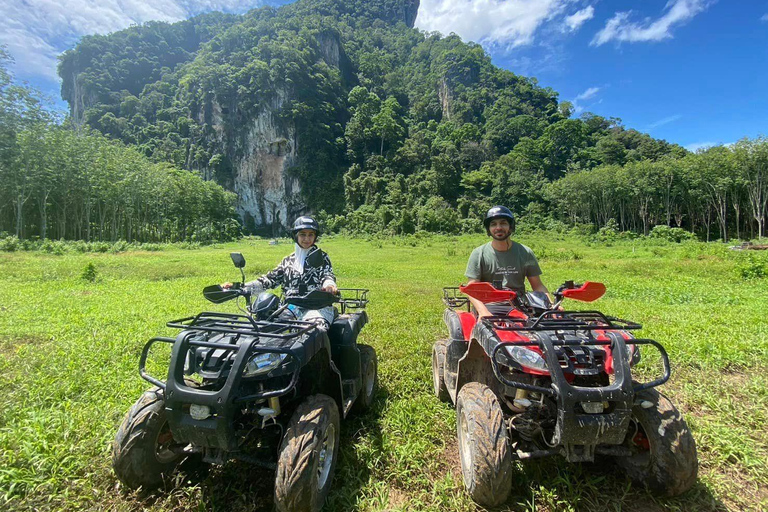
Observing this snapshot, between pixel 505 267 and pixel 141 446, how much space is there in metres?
3.26

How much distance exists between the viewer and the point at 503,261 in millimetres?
3580

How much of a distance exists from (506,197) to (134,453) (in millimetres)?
59825

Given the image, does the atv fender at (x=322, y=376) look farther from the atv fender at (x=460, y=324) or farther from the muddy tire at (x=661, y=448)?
the muddy tire at (x=661, y=448)

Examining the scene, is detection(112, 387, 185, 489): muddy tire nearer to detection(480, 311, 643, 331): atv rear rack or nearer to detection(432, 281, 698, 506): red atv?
detection(432, 281, 698, 506): red atv

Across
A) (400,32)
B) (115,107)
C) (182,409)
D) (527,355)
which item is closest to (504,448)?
(527,355)

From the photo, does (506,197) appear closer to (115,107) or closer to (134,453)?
(134,453)

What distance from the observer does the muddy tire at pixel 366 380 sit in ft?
10.8

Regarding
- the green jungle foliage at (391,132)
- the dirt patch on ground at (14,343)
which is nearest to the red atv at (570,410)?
the dirt patch on ground at (14,343)

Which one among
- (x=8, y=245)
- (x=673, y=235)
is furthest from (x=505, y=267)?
(x=673, y=235)

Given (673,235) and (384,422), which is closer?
(384,422)

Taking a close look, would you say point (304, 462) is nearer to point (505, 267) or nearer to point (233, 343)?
point (233, 343)

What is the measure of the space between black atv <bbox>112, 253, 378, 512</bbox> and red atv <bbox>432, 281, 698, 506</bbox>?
97 centimetres

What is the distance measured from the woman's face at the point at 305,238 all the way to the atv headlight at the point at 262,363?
5.14 feet

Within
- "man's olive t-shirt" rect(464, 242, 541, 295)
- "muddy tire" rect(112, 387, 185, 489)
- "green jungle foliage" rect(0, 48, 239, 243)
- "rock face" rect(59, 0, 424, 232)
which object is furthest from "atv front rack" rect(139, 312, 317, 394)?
"rock face" rect(59, 0, 424, 232)
